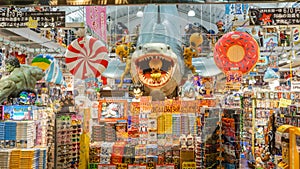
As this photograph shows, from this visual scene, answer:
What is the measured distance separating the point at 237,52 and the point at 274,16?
0.92m

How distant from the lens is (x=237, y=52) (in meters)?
5.00

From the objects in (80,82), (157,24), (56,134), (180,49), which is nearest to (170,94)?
(180,49)

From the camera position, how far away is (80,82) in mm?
9008

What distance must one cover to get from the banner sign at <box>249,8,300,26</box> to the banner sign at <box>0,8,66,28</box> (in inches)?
118

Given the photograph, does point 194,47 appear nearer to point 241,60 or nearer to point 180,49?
point 180,49

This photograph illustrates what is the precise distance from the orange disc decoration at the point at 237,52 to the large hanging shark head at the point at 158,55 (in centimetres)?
147

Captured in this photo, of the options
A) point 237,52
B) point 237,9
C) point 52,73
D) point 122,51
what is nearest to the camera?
point 237,52

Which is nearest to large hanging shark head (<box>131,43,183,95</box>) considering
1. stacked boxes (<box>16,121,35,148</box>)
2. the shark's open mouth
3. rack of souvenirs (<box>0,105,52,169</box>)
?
the shark's open mouth

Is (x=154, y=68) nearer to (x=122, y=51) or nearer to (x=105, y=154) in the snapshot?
(x=122, y=51)

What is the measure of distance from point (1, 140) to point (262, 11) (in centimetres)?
425

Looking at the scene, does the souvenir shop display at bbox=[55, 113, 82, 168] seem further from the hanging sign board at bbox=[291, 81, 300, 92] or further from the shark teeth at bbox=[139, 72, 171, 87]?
the hanging sign board at bbox=[291, 81, 300, 92]

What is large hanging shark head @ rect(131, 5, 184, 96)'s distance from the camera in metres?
6.25

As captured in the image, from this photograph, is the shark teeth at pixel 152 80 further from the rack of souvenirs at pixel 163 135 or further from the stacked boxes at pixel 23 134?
the stacked boxes at pixel 23 134

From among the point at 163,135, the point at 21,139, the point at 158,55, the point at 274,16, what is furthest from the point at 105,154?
the point at 274,16
